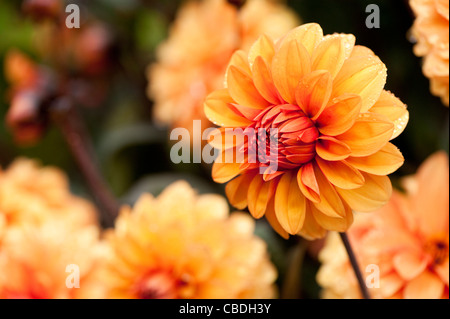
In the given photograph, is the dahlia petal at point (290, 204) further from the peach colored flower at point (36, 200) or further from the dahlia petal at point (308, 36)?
the peach colored flower at point (36, 200)

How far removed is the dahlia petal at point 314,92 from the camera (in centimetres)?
29

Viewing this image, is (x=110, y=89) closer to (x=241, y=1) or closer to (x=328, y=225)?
(x=241, y=1)

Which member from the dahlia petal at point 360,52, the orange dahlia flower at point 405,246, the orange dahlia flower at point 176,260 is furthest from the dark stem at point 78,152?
the dahlia petal at point 360,52

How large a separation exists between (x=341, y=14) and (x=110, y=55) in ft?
1.07

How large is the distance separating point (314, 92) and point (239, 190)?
0.07m

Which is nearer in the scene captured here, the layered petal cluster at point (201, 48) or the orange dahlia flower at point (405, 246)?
the orange dahlia flower at point (405, 246)

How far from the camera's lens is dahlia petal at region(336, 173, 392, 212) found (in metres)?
0.30

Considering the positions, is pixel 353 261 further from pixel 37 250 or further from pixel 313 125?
pixel 37 250

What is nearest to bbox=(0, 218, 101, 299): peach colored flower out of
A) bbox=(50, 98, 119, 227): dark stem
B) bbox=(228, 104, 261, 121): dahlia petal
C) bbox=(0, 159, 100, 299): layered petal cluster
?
bbox=(0, 159, 100, 299): layered petal cluster

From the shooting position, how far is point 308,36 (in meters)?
0.31

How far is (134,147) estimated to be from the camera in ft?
2.47

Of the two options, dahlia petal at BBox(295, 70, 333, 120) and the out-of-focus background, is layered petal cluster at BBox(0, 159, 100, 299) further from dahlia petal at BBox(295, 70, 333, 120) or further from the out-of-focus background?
dahlia petal at BBox(295, 70, 333, 120)

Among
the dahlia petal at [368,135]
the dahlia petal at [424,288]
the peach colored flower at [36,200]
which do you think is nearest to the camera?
the dahlia petal at [368,135]

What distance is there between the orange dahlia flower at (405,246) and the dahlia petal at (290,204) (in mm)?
132
